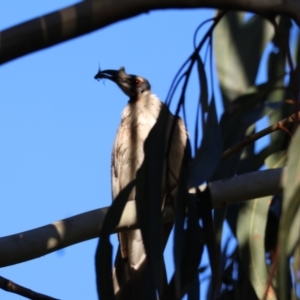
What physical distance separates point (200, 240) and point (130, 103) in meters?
1.61

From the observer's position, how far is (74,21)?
1126 millimetres

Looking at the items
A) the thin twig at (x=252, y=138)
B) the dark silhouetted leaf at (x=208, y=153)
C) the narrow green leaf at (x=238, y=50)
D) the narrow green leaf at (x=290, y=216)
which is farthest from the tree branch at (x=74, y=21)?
the narrow green leaf at (x=238, y=50)

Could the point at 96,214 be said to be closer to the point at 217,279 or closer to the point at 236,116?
the point at 217,279

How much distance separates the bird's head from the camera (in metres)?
3.47

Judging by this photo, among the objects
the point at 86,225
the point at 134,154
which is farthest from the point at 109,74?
the point at 86,225

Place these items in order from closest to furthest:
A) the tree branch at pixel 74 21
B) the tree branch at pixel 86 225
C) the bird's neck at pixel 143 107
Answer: the tree branch at pixel 74 21
the tree branch at pixel 86 225
the bird's neck at pixel 143 107

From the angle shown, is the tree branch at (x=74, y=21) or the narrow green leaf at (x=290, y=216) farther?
the narrow green leaf at (x=290, y=216)

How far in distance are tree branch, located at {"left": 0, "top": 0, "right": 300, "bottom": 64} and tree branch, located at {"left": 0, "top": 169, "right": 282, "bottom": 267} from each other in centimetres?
71

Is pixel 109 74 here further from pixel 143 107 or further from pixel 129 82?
pixel 143 107

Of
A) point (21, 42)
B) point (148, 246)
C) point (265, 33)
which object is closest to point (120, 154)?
point (265, 33)

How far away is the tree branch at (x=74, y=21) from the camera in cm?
110

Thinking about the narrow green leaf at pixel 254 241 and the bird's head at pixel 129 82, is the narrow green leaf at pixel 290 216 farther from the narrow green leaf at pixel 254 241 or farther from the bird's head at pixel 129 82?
the bird's head at pixel 129 82

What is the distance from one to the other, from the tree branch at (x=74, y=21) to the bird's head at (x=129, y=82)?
2.26 m

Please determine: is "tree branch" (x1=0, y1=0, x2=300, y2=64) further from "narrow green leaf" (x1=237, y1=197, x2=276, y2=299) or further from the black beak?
the black beak
